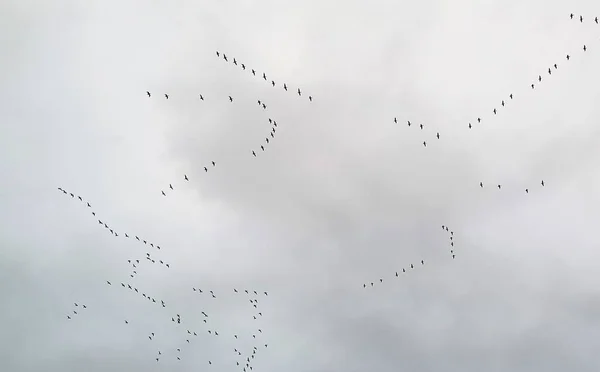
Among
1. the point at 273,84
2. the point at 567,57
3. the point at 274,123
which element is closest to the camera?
the point at 567,57

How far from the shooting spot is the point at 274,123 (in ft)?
370

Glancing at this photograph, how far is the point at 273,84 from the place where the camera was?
104 m

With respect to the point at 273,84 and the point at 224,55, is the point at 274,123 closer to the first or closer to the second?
the point at 273,84

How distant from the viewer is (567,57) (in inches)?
3711

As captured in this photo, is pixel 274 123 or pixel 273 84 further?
pixel 274 123

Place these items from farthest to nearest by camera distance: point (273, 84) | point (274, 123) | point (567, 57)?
point (274, 123), point (273, 84), point (567, 57)

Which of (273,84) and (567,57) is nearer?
(567,57)

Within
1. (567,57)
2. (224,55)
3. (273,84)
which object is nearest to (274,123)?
(273,84)

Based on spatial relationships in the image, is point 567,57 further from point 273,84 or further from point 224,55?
point 224,55

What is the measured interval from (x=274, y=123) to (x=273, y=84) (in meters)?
11.2

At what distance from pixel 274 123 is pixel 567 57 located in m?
56.8

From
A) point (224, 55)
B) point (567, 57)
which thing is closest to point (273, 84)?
point (224, 55)

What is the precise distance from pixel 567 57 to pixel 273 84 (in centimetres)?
5351
